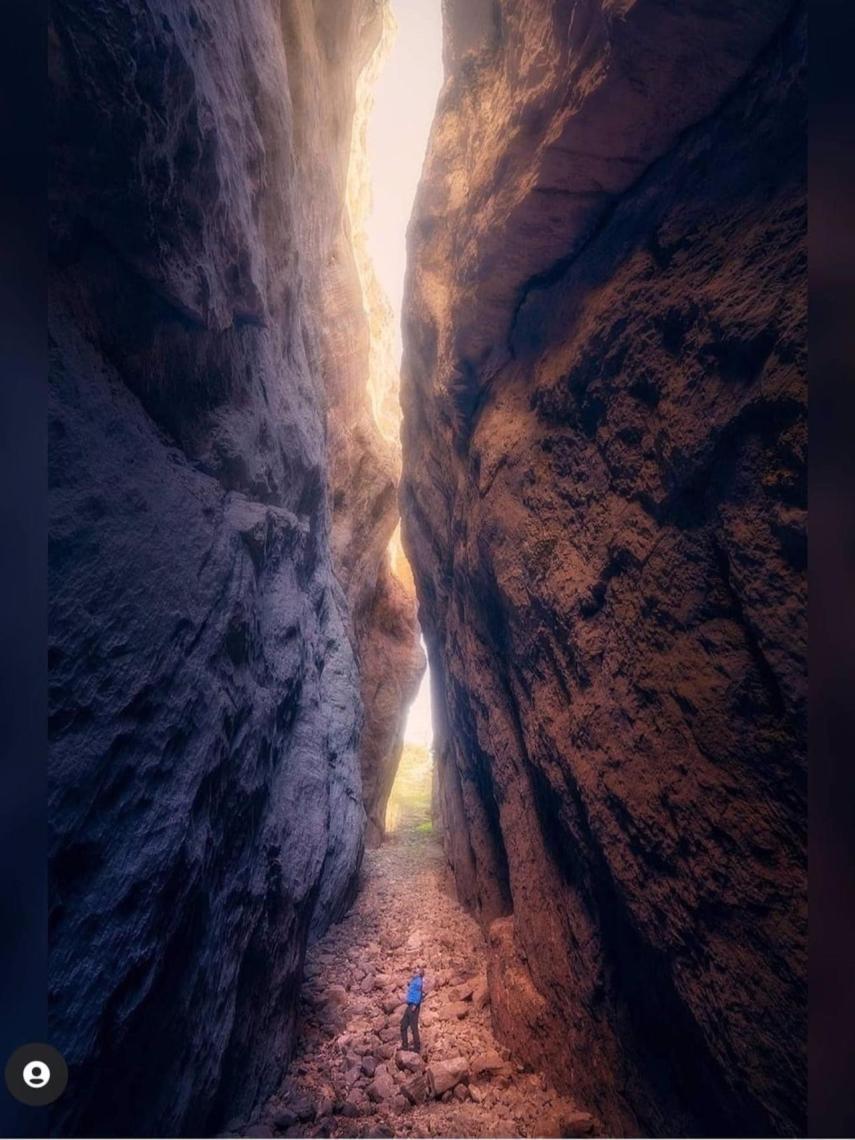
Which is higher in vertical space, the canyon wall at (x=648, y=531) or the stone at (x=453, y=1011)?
the canyon wall at (x=648, y=531)

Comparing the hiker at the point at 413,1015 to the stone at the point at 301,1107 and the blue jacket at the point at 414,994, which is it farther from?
the stone at the point at 301,1107

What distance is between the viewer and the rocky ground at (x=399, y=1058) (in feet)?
9.52

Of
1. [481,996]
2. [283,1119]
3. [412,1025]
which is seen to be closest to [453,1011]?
[481,996]

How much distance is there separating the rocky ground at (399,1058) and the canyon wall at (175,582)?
1.10 feet

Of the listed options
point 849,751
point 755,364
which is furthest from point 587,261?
point 849,751

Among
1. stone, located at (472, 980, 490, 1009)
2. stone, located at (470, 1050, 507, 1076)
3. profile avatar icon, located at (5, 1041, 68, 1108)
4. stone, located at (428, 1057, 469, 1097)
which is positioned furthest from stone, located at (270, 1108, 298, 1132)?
profile avatar icon, located at (5, 1041, 68, 1108)

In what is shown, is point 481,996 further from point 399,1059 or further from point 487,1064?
point 399,1059

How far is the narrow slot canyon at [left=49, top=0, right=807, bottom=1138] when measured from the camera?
1.99 meters

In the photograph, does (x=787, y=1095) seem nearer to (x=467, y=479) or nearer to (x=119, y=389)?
(x=119, y=389)

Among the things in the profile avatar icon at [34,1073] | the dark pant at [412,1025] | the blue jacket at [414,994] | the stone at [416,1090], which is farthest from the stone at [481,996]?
the profile avatar icon at [34,1073]

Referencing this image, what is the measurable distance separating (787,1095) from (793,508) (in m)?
2.01

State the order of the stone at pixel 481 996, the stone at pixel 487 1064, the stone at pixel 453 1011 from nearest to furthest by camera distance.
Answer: the stone at pixel 487 1064, the stone at pixel 453 1011, the stone at pixel 481 996

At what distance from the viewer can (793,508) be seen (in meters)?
1.89

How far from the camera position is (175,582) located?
2811mm
